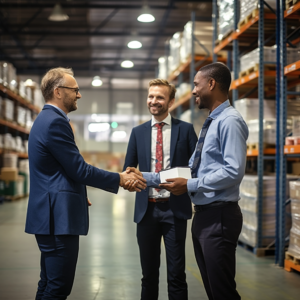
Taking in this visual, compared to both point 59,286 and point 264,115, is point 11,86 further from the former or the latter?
point 59,286

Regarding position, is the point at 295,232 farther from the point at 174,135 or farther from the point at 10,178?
the point at 10,178

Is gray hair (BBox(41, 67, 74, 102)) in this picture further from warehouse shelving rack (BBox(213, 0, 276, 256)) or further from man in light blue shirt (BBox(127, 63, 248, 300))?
warehouse shelving rack (BBox(213, 0, 276, 256))

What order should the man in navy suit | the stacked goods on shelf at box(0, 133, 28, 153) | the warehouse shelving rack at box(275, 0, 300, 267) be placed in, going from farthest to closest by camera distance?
the stacked goods on shelf at box(0, 133, 28, 153) < the warehouse shelving rack at box(275, 0, 300, 267) < the man in navy suit

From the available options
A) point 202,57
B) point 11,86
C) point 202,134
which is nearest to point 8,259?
point 202,134

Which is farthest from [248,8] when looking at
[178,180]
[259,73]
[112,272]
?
[178,180]

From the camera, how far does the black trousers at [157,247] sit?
3.20 meters

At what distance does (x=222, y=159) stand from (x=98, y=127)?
24.9 meters

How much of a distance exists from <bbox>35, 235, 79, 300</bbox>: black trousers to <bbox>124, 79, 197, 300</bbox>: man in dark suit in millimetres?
786

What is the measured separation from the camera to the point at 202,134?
2646mm

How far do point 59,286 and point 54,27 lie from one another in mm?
17393

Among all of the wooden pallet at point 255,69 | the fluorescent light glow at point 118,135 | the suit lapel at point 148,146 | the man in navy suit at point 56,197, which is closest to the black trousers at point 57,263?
the man in navy suit at point 56,197

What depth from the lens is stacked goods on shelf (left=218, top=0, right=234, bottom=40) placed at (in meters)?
7.07

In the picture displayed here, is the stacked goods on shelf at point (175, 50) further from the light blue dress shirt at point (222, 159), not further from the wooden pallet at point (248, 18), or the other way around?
the light blue dress shirt at point (222, 159)

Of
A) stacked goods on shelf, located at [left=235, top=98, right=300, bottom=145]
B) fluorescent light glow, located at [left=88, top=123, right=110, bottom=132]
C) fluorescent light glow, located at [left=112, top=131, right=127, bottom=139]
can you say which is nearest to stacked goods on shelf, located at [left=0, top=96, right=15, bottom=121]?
stacked goods on shelf, located at [left=235, top=98, right=300, bottom=145]
